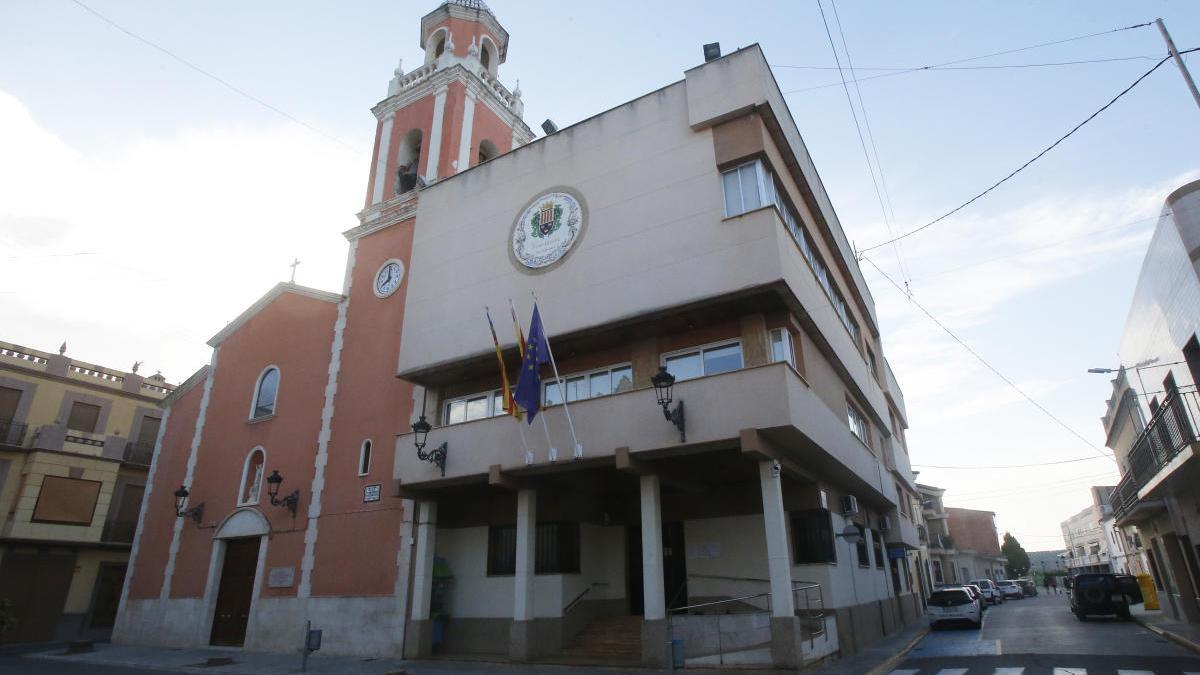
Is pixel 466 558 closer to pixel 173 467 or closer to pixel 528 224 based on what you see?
pixel 528 224

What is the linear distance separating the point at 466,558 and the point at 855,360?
14.4 metres

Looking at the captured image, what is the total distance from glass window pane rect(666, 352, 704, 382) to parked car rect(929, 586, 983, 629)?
16072mm

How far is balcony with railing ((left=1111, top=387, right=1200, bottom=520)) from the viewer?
44.1 ft

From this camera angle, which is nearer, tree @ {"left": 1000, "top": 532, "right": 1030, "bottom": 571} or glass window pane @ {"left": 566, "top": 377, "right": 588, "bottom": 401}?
glass window pane @ {"left": 566, "top": 377, "right": 588, "bottom": 401}

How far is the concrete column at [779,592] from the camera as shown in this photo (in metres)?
12.0

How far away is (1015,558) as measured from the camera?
104 m

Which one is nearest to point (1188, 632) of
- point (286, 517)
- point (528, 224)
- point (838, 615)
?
point (838, 615)

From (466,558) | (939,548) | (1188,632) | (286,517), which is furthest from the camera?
(939,548)

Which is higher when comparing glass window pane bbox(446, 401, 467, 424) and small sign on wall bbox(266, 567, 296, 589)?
glass window pane bbox(446, 401, 467, 424)

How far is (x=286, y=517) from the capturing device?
2055 centimetres

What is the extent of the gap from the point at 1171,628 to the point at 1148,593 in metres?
10.5

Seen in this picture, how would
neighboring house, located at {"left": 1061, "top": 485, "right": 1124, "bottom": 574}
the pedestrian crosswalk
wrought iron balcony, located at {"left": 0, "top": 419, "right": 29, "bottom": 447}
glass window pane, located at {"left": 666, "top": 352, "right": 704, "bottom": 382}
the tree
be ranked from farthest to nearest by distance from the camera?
1. the tree
2. neighboring house, located at {"left": 1061, "top": 485, "right": 1124, "bottom": 574}
3. wrought iron balcony, located at {"left": 0, "top": 419, "right": 29, "bottom": 447}
4. glass window pane, located at {"left": 666, "top": 352, "right": 704, "bottom": 382}
5. the pedestrian crosswalk

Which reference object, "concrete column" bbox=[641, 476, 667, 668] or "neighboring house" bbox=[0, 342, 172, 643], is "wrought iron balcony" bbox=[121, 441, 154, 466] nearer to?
"neighboring house" bbox=[0, 342, 172, 643]

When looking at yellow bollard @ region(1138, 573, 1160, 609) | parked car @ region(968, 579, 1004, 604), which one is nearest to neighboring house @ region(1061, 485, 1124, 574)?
parked car @ region(968, 579, 1004, 604)
